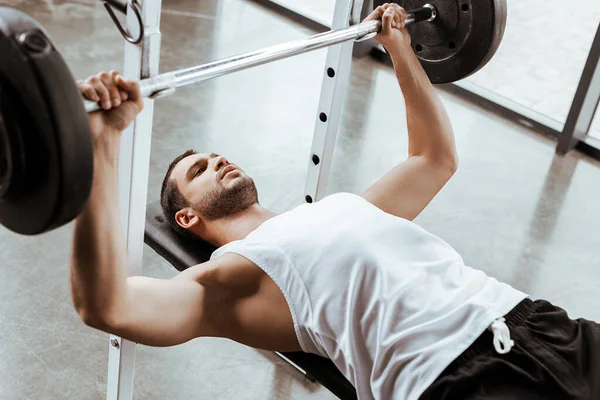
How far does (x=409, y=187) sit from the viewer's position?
7.42ft

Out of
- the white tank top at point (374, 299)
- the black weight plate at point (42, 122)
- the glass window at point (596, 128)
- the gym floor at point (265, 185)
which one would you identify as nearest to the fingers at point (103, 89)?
the black weight plate at point (42, 122)

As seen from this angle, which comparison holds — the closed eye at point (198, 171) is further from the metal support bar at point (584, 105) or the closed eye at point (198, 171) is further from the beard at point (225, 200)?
the metal support bar at point (584, 105)

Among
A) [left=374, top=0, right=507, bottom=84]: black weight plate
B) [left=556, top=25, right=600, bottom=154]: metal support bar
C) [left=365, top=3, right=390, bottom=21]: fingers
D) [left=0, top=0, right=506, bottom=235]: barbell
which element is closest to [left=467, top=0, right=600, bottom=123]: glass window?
[left=556, top=25, right=600, bottom=154]: metal support bar

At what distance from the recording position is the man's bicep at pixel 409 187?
223 cm

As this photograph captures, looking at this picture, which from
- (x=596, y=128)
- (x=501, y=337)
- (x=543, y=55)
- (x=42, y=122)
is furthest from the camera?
(x=543, y=55)

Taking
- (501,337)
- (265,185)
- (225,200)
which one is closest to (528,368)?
(501,337)

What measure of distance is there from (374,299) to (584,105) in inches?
104

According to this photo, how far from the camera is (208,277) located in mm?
1856

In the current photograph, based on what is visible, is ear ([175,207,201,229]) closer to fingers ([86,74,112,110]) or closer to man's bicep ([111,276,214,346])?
Result: man's bicep ([111,276,214,346])

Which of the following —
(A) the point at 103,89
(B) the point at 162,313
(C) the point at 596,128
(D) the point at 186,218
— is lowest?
(C) the point at 596,128

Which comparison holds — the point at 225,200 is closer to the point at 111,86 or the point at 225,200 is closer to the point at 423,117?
the point at 423,117

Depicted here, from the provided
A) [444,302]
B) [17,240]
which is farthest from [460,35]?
[17,240]

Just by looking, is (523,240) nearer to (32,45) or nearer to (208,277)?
(208,277)

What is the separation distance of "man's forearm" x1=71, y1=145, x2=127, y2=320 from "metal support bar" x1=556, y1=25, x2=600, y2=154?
9.84ft
